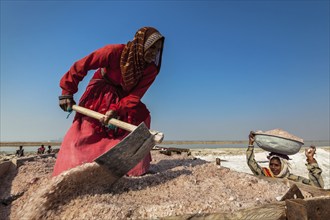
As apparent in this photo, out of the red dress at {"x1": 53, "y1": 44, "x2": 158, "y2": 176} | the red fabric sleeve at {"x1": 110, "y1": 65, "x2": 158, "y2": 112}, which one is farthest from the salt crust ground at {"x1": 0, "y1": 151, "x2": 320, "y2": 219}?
the red fabric sleeve at {"x1": 110, "y1": 65, "x2": 158, "y2": 112}

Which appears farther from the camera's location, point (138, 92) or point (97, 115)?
point (138, 92)

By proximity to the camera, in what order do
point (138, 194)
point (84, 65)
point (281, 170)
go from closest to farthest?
point (138, 194) < point (84, 65) < point (281, 170)

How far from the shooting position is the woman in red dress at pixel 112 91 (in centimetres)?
316

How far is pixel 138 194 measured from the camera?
229cm

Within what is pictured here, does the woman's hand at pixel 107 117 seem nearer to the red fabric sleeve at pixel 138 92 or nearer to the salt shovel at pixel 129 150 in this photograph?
the red fabric sleeve at pixel 138 92

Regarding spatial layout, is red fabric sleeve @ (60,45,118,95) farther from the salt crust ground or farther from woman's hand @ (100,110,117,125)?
the salt crust ground

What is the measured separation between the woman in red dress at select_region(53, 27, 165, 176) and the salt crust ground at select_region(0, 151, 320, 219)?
1.82 ft

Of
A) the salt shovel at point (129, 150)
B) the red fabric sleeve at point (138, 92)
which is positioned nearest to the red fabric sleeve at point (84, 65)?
the red fabric sleeve at point (138, 92)

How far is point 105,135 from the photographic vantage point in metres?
3.34

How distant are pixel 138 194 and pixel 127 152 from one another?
0.37 metres

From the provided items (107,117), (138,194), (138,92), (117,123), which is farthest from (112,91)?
(138,194)

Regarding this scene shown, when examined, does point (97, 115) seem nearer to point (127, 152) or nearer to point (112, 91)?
point (112, 91)

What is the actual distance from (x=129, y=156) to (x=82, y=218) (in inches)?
29.2

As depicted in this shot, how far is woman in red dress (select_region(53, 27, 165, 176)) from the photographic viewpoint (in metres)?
3.16
